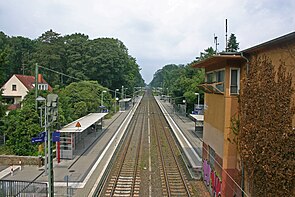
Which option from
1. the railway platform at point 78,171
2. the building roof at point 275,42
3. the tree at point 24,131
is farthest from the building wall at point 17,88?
the building roof at point 275,42

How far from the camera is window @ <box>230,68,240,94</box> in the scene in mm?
12391

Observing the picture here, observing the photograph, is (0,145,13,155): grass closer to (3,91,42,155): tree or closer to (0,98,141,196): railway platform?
(3,91,42,155): tree

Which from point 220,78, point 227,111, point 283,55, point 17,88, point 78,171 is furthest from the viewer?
point 17,88

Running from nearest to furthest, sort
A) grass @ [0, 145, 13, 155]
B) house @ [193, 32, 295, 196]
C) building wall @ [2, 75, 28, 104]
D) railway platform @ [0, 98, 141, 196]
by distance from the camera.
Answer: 1. house @ [193, 32, 295, 196]
2. railway platform @ [0, 98, 141, 196]
3. grass @ [0, 145, 13, 155]
4. building wall @ [2, 75, 28, 104]

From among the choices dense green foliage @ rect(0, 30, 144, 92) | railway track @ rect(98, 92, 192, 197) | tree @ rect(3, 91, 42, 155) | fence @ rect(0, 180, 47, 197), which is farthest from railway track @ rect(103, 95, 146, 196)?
dense green foliage @ rect(0, 30, 144, 92)

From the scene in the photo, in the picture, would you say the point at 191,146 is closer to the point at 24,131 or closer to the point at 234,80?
the point at 24,131

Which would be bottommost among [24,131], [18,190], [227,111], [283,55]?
[18,190]

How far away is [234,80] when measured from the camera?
40.9 ft

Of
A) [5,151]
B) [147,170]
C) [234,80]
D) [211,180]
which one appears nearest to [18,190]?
[147,170]

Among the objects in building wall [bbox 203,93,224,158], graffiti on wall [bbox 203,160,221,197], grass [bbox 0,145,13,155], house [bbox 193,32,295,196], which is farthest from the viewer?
grass [bbox 0,145,13,155]

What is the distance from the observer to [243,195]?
455 inches

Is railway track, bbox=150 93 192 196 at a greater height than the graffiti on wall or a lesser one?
lesser

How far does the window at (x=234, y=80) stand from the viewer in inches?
488

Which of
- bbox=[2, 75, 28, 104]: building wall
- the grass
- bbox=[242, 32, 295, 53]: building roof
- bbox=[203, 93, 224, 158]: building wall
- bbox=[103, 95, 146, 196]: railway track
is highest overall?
bbox=[242, 32, 295, 53]: building roof
